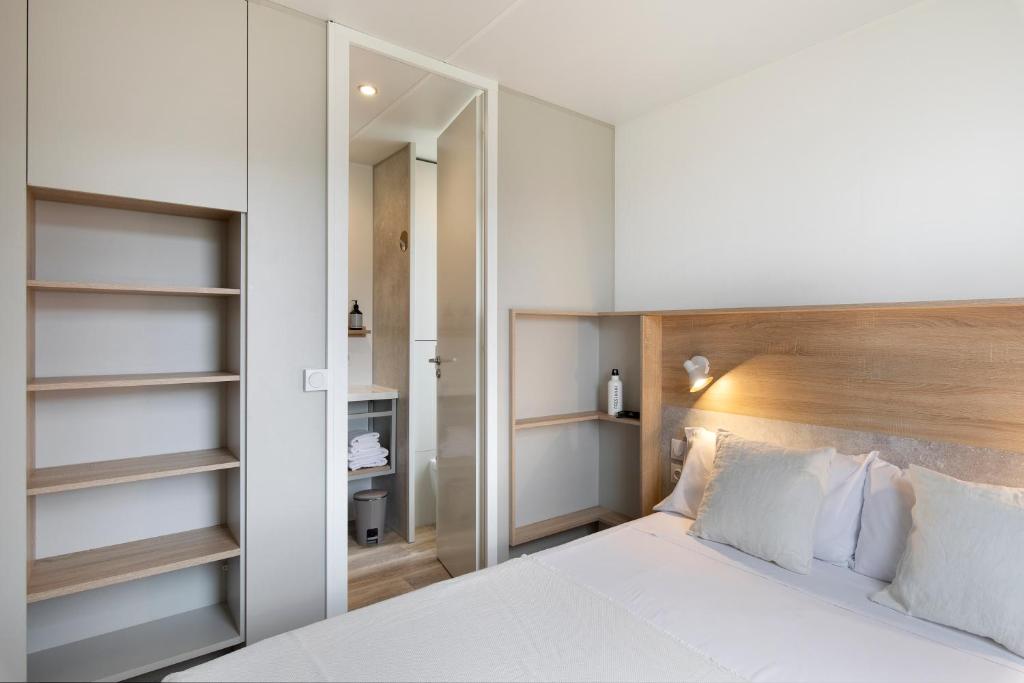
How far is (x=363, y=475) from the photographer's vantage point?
3.32 m

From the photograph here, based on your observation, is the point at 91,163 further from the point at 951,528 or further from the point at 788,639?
the point at 951,528

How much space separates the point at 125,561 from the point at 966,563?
250cm

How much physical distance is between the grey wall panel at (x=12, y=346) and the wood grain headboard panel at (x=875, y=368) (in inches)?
95.6

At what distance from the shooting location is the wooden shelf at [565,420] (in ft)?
8.66

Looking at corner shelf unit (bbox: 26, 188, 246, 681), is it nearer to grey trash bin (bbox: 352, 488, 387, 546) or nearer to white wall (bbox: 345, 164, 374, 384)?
grey trash bin (bbox: 352, 488, 387, 546)

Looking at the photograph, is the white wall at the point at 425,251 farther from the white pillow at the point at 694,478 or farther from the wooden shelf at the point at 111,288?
the white pillow at the point at 694,478

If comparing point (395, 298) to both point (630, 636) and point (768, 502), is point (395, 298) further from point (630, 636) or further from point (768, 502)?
point (630, 636)

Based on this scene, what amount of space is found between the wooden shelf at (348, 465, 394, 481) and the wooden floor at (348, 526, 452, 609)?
412 mm

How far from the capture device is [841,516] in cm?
186

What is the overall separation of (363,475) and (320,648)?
2.10 m

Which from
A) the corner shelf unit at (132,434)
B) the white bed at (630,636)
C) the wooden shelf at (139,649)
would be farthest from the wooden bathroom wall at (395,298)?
the white bed at (630,636)

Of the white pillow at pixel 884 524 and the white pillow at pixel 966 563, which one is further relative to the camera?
the white pillow at pixel 884 524

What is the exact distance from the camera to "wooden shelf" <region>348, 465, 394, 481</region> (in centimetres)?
330

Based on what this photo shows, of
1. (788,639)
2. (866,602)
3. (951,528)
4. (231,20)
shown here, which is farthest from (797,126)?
(231,20)
